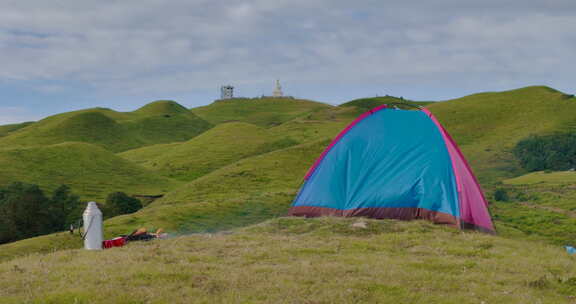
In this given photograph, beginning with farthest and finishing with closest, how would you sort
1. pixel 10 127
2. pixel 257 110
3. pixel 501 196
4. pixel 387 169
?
pixel 257 110 < pixel 10 127 < pixel 501 196 < pixel 387 169

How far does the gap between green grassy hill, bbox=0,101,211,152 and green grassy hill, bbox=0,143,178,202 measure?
40.2m

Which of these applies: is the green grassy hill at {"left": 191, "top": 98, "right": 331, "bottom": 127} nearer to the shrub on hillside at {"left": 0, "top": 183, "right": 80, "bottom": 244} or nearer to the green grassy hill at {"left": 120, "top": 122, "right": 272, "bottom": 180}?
the green grassy hill at {"left": 120, "top": 122, "right": 272, "bottom": 180}

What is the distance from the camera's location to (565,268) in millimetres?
10055

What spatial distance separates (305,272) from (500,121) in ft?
192

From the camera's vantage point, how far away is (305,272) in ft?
29.6

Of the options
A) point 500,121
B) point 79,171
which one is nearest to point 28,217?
point 79,171

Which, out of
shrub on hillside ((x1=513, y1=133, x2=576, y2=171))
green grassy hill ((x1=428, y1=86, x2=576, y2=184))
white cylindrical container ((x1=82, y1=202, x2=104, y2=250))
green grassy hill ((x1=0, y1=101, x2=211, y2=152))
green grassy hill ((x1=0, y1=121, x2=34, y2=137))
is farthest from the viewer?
green grassy hill ((x1=0, y1=121, x2=34, y2=137))

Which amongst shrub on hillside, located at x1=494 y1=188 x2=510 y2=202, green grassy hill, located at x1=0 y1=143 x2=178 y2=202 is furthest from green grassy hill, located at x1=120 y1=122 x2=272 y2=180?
shrub on hillside, located at x1=494 y1=188 x2=510 y2=202

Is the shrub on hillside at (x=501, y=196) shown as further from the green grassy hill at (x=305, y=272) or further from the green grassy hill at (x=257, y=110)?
the green grassy hill at (x=257, y=110)

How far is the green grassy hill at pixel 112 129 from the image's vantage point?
4194 inches

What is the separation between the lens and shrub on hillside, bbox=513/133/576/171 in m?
41.0

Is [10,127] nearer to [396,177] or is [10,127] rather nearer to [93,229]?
[93,229]

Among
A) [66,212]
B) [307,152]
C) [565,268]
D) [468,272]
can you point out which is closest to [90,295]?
[468,272]

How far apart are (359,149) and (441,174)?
9.11 feet
